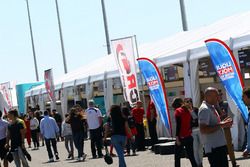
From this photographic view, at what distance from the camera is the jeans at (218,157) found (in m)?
8.91

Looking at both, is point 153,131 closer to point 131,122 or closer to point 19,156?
point 131,122

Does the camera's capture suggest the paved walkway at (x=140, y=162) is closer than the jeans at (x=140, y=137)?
Yes

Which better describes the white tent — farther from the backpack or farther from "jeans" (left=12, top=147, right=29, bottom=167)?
"jeans" (left=12, top=147, right=29, bottom=167)

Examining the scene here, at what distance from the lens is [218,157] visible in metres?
8.97

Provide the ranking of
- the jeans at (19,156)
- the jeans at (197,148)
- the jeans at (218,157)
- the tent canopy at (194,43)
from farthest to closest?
the tent canopy at (194,43), the jeans at (19,156), the jeans at (197,148), the jeans at (218,157)

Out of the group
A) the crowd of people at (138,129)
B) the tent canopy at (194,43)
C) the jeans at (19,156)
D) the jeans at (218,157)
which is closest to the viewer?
the jeans at (218,157)

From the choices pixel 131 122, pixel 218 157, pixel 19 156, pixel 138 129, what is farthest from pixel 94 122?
pixel 218 157

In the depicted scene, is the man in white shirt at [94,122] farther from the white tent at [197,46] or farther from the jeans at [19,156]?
the jeans at [19,156]

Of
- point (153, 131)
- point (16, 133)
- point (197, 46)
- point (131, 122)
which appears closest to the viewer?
point (16, 133)

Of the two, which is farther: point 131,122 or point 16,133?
point 131,122

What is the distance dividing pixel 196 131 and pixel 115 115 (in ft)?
6.14

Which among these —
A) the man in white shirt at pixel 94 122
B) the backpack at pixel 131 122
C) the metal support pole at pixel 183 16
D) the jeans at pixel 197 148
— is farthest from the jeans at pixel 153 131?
the metal support pole at pixel 183 16

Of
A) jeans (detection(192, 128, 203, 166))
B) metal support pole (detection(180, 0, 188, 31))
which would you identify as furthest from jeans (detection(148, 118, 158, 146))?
metal support pole (detection(180, 0, 188, 31))

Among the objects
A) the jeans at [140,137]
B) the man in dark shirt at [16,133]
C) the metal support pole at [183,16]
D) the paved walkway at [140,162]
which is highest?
the metal support pole at [183,16]
